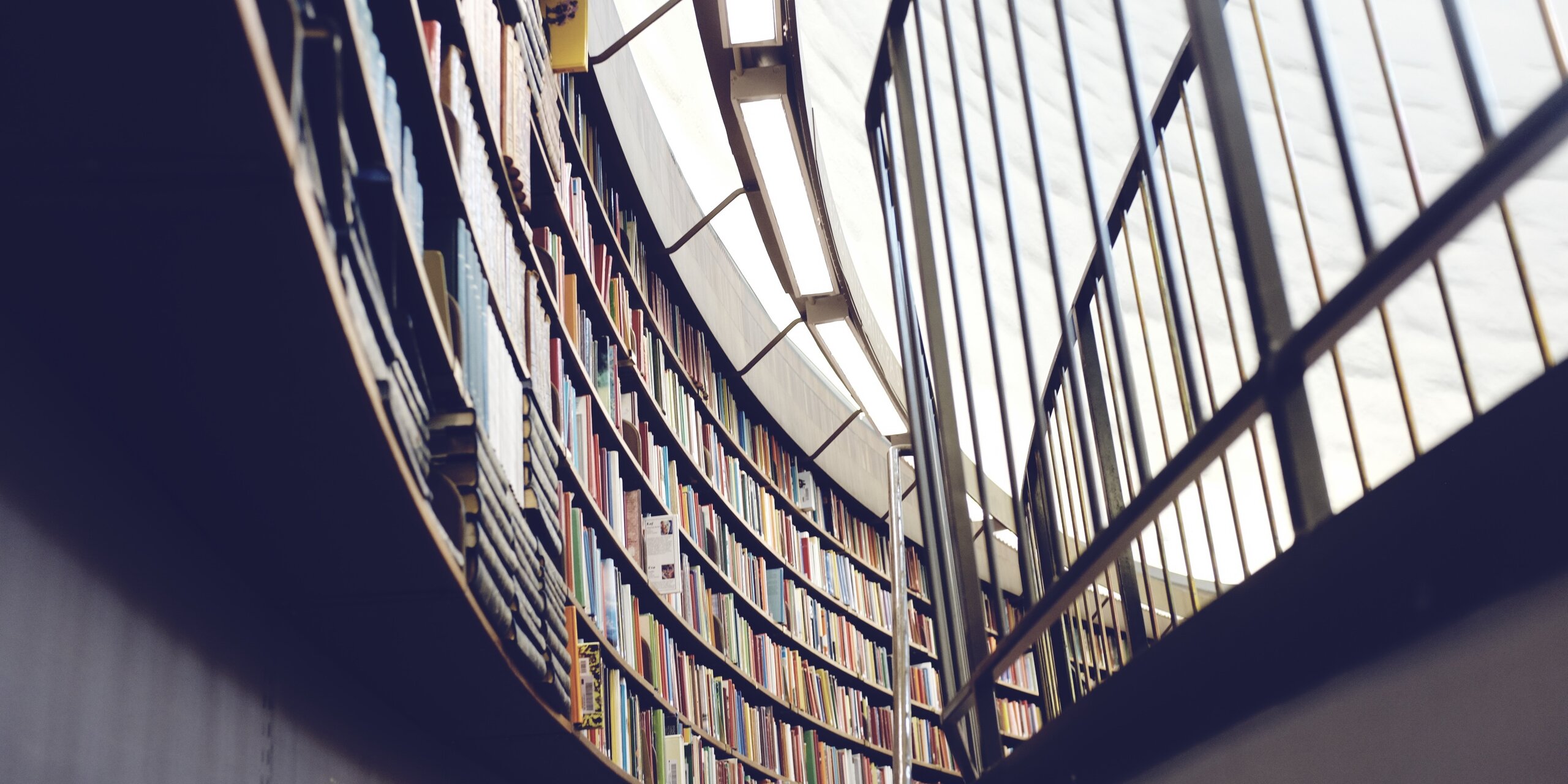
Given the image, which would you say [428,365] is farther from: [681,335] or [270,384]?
[681,335]

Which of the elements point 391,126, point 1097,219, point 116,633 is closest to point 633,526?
point 391,126

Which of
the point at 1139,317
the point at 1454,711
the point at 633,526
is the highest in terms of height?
the point at 633,526

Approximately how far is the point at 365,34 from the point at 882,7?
4.63m

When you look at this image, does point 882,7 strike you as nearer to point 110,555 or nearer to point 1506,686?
point 110,555

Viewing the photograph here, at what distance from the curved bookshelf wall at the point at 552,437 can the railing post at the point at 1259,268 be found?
2.46ft

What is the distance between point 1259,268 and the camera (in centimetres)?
95

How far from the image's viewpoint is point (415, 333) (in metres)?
1.57

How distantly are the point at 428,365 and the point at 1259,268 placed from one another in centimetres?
108

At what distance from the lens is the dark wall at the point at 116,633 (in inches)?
44.1

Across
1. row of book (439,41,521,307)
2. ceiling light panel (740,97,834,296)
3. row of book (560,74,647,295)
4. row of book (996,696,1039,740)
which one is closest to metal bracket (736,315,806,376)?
ceiling light panel (740,97,834,296)

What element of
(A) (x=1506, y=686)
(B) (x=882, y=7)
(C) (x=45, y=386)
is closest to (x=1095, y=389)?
(A) (x=1506, y=686)

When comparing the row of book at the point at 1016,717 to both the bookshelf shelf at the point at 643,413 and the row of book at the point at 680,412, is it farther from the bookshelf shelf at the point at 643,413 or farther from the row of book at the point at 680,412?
the bookshelf shelf at the point at 643,413

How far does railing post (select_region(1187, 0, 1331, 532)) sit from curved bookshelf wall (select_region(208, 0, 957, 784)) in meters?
0.75

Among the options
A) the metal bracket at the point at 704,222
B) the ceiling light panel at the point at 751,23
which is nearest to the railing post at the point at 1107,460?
the ceiling light panel at the point at 751,23
